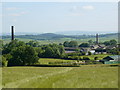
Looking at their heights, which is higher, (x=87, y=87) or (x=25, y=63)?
(x=87, y=87)

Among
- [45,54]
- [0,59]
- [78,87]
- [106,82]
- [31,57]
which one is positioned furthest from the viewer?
[45,54]

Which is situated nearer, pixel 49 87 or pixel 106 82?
pixel 49 87

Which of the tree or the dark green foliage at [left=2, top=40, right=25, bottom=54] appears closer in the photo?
the tree

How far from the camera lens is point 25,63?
65.8 metres

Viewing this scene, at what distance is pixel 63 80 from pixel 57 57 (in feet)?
292

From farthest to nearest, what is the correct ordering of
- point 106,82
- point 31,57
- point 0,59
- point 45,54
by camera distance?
point 45,54 < point 31,57 < point 0,59 < point 106,82

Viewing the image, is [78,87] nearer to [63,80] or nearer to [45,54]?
[63,80]

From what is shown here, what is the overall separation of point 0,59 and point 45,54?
43099mm

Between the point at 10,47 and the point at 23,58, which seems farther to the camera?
the point at 10,47

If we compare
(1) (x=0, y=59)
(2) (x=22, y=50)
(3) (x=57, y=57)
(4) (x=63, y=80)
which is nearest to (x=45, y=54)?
(3) (x=57, y=57)

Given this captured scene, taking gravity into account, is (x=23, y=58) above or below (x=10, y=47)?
below

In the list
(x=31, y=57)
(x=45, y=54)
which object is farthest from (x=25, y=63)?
(x=45, y=54)

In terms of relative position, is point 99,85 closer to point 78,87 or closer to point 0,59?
point 78,87

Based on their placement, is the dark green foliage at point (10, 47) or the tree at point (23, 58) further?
the dark green foliage at point (10, 47)
